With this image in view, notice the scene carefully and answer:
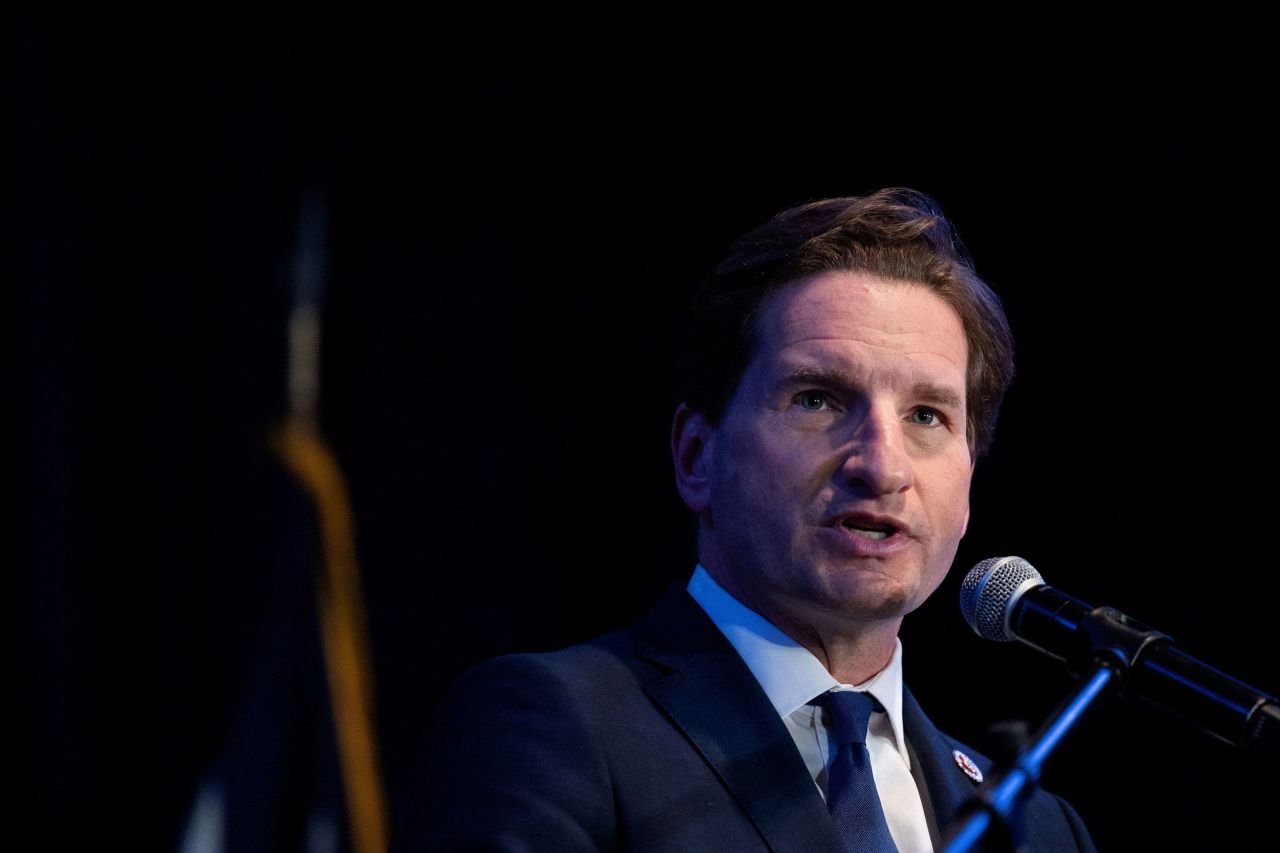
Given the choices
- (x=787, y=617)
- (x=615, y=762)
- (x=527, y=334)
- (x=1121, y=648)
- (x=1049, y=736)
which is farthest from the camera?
(x=527, y=334)

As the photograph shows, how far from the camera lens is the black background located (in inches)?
104

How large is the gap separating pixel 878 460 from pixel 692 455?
421 millimetres

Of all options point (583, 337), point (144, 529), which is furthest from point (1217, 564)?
point (144, 529)

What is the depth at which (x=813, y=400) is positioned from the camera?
181cm

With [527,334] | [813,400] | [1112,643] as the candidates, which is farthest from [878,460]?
[527,334]

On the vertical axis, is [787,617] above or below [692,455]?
below

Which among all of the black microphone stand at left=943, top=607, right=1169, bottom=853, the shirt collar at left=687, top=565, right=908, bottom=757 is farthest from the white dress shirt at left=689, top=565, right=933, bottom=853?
the black microphone stand at left=943, top=607, right=1169, bottom=853

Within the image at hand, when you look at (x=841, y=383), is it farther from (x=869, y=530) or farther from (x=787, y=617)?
(x=787, y=617)

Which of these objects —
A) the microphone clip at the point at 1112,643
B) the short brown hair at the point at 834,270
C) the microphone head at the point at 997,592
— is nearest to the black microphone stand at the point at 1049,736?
the microphone clip at the point at 1112,643

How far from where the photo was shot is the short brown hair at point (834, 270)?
1.96m

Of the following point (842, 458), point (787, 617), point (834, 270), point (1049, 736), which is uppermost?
point (834, 270)

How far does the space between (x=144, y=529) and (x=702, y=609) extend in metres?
1.57

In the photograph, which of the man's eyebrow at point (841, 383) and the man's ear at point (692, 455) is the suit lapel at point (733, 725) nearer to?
the man's ear at point (692, 455)

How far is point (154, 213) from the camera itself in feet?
9.41
